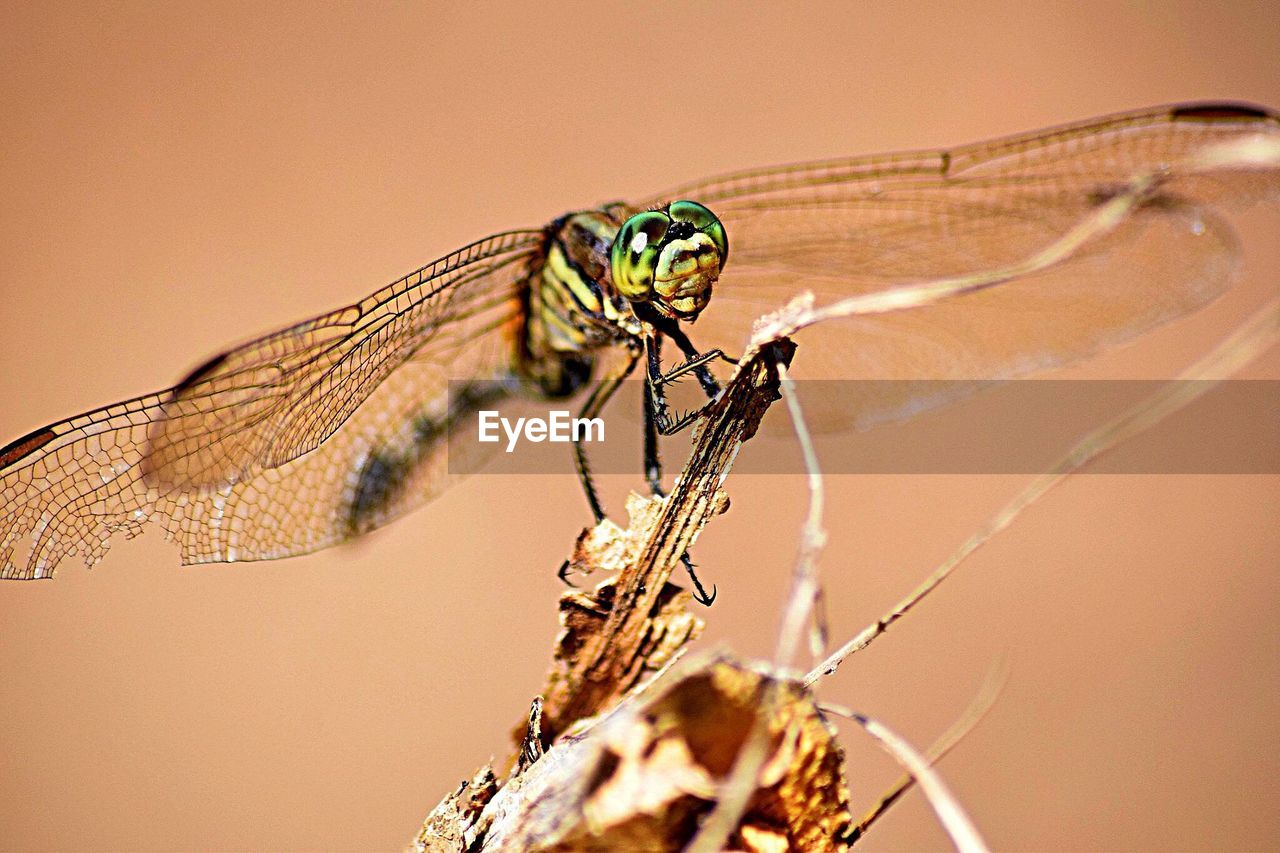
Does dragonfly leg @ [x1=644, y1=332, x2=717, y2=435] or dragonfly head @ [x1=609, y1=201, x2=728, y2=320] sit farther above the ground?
dragonfly head @ [x1=609, y1=201, x2=728, y2=320]

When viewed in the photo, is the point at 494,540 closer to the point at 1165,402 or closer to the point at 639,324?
the point at 639,324

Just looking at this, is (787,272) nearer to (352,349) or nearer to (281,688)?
(352,349)

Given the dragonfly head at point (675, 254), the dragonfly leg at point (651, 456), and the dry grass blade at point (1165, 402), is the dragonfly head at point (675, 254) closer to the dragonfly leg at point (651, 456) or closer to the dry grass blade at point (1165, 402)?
the dragonfly leg at point (651, 456)

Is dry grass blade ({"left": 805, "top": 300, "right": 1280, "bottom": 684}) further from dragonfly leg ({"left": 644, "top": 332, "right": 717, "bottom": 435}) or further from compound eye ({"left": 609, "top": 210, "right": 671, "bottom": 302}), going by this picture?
compound eye ({"left": 609, "top": 210, "right": 671, "bottom": 302})

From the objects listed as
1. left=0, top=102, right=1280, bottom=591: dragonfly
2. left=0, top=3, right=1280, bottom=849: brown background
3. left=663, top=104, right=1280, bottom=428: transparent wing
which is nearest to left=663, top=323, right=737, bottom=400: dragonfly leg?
left=0, top=102, right=1280, bottom=591: dragonfly

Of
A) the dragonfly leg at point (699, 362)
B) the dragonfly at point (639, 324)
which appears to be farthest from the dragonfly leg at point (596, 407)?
the dragonfly leg at point (699, 362)

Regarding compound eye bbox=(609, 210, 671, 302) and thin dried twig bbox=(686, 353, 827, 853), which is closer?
thin dried twig bbox=(686, 353, 827, 853)
